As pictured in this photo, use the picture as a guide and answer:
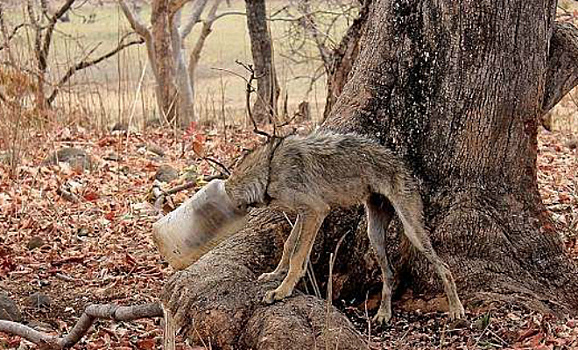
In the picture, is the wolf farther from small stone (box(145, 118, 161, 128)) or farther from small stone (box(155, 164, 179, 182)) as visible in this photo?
small stone (box(145, 118, 161, 128))

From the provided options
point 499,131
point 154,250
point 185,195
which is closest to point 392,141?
point 499,131

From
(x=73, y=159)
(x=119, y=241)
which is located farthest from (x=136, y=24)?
(x=119, y=241)

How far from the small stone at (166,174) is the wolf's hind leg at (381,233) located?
399cm

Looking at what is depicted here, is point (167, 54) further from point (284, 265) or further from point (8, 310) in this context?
point (284, 265)

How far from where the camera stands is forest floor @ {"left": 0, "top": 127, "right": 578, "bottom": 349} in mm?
4336

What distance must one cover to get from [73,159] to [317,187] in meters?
4.81

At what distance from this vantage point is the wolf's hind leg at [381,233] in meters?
4.51

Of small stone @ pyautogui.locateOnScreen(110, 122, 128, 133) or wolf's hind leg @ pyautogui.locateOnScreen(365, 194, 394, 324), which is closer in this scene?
wolf's hind leg @ pyautogui.locateOnScreen(365, 194, 394, 324)

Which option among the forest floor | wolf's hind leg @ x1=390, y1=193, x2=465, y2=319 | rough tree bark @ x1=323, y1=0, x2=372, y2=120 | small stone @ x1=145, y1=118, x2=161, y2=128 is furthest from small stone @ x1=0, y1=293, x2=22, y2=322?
small stone @ x1=145, y1=118, x2=161, y2=128

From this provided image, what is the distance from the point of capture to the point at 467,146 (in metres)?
4.58

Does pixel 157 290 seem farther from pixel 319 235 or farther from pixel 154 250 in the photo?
pixel 319 235

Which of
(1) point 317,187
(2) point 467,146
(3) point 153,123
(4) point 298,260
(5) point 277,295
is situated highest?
(2) point 467,146

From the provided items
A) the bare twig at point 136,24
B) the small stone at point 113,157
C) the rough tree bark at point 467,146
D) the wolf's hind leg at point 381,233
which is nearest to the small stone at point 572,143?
the small stone at point 113,157

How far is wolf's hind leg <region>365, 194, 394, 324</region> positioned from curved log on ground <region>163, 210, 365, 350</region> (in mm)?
426
